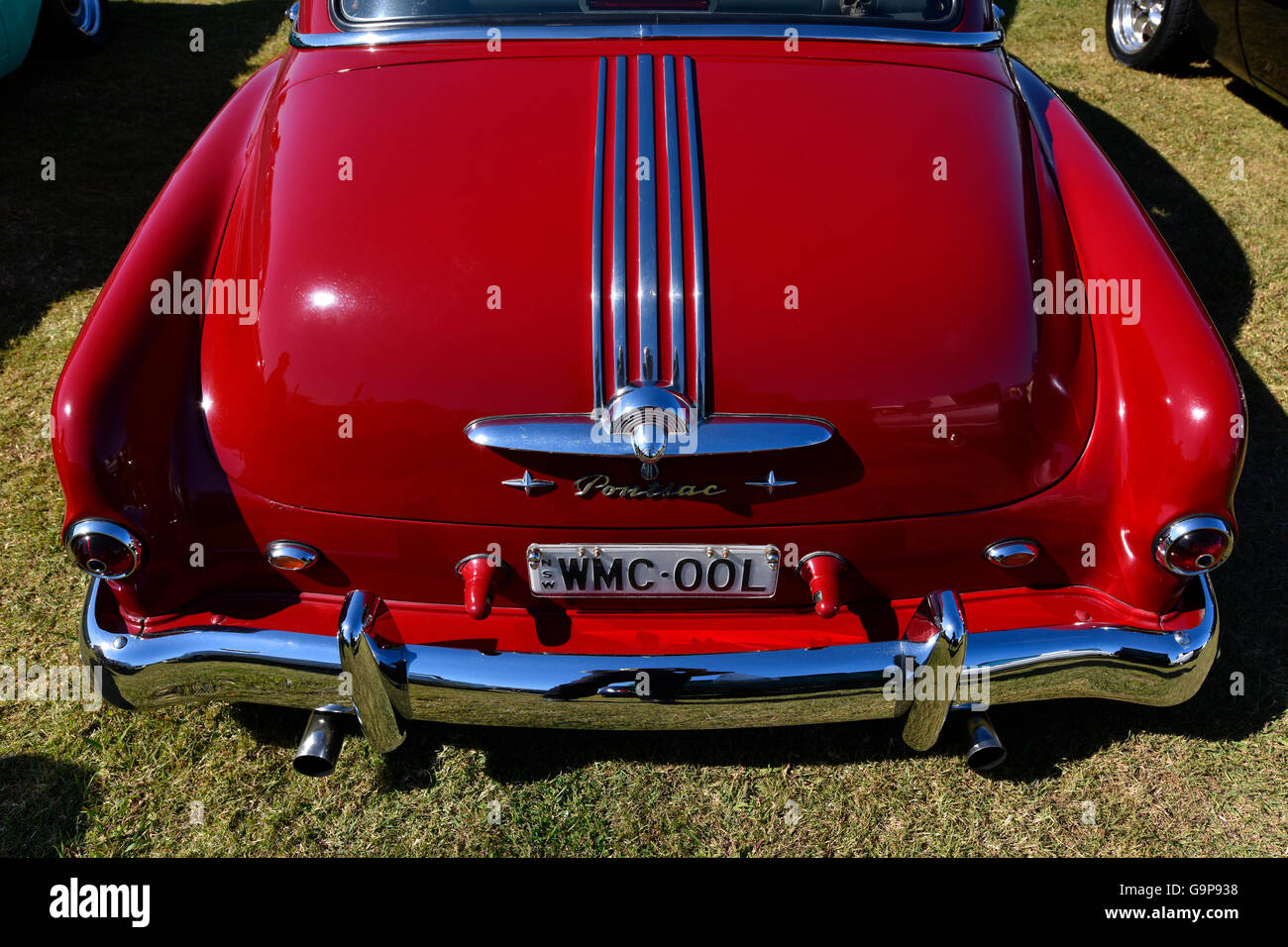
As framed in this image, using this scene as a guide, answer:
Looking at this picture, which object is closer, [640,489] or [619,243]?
[640,489]

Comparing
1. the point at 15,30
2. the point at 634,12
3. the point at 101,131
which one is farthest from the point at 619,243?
the point at 15,30

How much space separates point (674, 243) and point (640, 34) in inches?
35.8

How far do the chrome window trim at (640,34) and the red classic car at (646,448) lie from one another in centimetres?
49

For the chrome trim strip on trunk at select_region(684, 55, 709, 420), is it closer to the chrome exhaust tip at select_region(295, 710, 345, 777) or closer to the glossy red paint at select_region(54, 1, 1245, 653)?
the glossy red paint at select_region(54, 1, 1245, 653)

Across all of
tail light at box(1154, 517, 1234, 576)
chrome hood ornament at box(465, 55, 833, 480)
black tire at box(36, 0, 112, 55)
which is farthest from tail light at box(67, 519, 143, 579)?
black tire at box(36, 0, 112, 55)

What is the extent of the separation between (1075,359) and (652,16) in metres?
1.55

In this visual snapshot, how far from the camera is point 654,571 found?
215 cm

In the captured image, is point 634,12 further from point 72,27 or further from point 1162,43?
point 72,27

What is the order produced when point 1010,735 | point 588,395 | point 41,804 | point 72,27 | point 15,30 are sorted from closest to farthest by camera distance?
1. point 588,395
2. point 41,804
3. point 1010,735
4. point 15,30
5. point 72,27

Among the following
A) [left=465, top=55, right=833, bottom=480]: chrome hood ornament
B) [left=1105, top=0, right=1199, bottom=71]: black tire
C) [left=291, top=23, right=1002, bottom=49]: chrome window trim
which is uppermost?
[left=1105, top=0, right=1199, bottom=71]: black tire

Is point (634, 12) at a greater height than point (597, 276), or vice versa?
point (634, 12)

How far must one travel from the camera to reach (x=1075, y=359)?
7.32 ft

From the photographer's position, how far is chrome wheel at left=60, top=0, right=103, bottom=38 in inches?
251

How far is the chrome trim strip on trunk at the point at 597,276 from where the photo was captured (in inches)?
80.8
